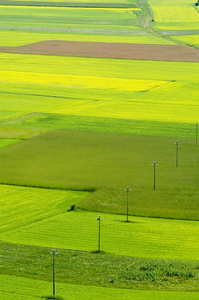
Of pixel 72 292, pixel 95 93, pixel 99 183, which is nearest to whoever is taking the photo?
pixel 72 292

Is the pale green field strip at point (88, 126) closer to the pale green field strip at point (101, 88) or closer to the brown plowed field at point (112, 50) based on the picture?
the pale green field strip at point (101, 88)

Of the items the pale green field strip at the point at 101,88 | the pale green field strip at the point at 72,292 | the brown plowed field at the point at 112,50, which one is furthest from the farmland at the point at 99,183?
the brown plowed field at the point at 112,50

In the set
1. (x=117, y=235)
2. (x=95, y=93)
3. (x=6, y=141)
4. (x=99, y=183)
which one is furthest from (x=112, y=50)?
(x=117, y=235)


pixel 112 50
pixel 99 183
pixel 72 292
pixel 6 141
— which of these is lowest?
pixel 72 292

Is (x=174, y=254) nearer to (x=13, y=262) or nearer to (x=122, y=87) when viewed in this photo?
(x=13, y=262)

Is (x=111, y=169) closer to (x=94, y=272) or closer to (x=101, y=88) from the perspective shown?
Answer: (x=94, y=272)

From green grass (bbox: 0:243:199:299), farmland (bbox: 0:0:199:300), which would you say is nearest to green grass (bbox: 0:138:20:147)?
farmland (bbox: 0:0:199:300)

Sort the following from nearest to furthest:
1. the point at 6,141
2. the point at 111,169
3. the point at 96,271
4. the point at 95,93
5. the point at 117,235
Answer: the point at 96,271 → the point at 117,235 → the point at 111,169 → the point at 6,141 → the point at 95,93
